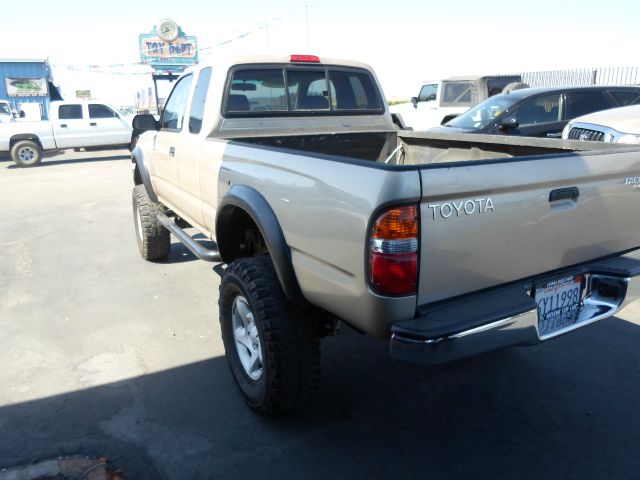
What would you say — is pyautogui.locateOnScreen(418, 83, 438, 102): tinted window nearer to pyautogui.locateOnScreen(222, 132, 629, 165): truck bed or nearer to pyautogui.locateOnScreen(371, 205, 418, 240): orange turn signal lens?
pyautogui.locateOnScreen(222, 132, 629, 165): truck bed

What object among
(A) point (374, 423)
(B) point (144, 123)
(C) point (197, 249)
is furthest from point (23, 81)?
(A) point (374, 423)

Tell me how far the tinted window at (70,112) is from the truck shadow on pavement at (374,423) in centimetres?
1554

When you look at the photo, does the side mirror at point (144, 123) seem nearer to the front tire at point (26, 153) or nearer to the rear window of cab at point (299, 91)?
the rear window of cab at point (299, 91)

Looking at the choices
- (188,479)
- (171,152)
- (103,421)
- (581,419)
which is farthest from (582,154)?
(171,152)

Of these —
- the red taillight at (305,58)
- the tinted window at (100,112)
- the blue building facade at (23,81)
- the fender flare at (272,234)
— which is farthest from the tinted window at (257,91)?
the blue building facade at (23,81)

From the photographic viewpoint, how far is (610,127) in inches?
241

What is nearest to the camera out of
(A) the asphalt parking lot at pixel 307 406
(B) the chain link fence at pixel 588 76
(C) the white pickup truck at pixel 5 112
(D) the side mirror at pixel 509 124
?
(A) the asphalt parking lot at pixel 307 406

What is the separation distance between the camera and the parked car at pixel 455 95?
1348 centimetres

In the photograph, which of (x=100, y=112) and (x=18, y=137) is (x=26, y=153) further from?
(x=100, y=112)

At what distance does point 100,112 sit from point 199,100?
1443 centimetres

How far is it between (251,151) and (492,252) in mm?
1461

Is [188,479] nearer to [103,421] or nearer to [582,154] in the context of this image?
[103,421]

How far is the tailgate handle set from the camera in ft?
7.81

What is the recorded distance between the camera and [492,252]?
89.7 inches
